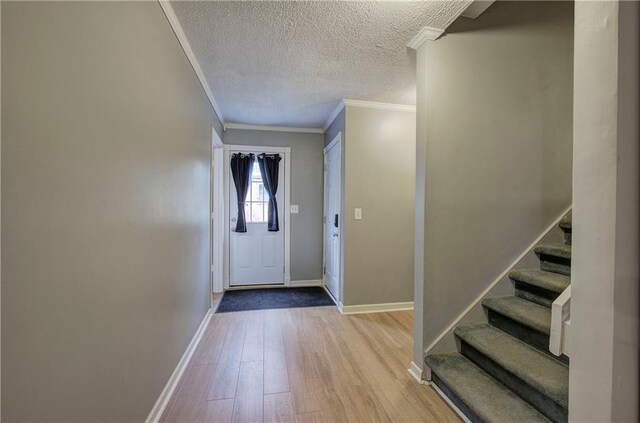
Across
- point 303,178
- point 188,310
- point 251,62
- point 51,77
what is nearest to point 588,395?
point 51,77

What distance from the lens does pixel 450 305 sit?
1809 millimetres

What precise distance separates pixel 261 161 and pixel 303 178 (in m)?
0.67

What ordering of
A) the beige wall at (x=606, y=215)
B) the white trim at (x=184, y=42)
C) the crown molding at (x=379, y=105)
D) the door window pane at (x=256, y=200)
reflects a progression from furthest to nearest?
1. the door window pane at (x=256, y=200)
2. the crown molding at (x=379, y=105)
3. the white trim at (x=184, y=42)
4. the beige wall at (x=606, y=215)

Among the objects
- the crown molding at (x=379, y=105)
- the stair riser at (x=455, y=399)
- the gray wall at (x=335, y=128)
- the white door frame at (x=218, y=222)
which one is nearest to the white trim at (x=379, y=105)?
the crown molding at (x=379, y=105)

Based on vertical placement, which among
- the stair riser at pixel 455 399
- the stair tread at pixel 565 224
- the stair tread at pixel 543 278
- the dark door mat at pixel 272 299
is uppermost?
the stair tread at pixel 565 224

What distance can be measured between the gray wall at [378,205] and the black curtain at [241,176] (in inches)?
63.7

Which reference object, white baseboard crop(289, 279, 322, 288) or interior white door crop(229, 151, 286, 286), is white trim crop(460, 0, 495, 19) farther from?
white baseboard crop(289, 279, 322, 288)

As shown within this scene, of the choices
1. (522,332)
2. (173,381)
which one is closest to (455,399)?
(522,332)

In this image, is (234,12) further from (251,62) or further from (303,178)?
(303,178)

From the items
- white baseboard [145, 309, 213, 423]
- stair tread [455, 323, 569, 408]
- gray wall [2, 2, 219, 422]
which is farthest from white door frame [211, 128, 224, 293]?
stair tread [455, 323, 569, 408]

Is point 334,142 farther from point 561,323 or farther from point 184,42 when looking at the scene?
point 561,323

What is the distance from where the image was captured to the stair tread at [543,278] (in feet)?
5.00

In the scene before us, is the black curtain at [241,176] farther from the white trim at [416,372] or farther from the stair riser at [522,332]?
the stair riser at [522,332]

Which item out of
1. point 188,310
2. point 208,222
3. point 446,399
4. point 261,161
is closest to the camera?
point 446,399
